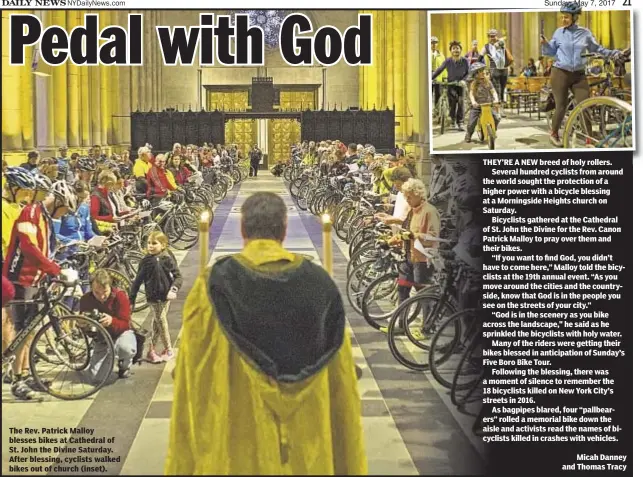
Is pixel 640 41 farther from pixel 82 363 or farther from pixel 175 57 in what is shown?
pixel 82 363

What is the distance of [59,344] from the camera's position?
720 centimetres

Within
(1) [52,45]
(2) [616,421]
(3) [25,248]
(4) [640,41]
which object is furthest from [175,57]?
(2) [616,421]

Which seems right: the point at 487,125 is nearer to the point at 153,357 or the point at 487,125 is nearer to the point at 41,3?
the point at 153,357

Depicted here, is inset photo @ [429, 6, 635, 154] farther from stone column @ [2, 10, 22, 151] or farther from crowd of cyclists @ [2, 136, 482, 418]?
stone column @ [2, 10, 22, 151]

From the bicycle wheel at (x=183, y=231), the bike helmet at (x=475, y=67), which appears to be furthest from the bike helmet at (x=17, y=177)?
the bike helmet at (x=475, y=67)

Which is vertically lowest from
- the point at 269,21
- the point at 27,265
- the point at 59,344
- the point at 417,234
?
the point at 59,344

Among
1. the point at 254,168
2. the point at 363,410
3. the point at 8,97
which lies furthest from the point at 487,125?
the point at 8,97

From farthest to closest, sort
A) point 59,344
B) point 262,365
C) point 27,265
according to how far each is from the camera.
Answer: point 27,265
point 59,344
point 262,365

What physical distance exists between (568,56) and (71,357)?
4.57m

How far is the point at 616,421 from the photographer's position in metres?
7.71

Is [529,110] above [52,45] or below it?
below

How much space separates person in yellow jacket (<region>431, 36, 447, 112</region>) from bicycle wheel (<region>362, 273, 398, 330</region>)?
4.88 ft

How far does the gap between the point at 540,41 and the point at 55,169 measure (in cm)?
406

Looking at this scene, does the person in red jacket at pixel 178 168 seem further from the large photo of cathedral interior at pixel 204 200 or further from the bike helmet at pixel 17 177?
the bike helmet at pixel 17 177
